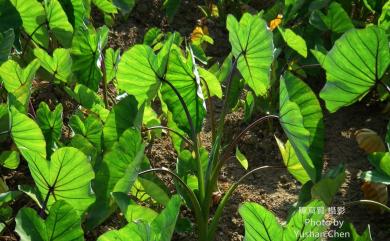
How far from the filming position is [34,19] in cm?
205

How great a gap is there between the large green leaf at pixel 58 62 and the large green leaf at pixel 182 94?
14.4 inches

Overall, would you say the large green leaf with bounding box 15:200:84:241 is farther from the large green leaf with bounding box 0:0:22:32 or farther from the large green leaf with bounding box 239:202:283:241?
the large green leaf with bounding box 0:0:22:32

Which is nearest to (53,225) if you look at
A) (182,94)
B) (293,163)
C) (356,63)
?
(182,94)

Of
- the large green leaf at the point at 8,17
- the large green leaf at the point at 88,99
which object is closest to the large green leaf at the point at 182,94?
the large green leaf at the point at 88,99

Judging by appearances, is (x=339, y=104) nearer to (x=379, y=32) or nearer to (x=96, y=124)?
(x=379, y=32)

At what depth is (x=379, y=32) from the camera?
4.71ft

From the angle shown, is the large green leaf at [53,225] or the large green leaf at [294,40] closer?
the large green leaf at [53,225]

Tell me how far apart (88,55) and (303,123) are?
68 centimetres

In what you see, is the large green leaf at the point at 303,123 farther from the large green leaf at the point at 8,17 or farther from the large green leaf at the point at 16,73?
the large green leaf at the point at 8,17

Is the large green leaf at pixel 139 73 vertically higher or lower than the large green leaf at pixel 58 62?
higher

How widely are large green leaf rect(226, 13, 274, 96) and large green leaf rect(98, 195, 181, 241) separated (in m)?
0.55

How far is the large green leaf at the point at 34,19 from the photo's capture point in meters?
2.00

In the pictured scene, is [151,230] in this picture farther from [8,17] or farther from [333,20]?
[333,20]

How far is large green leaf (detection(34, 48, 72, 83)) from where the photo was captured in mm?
1853
